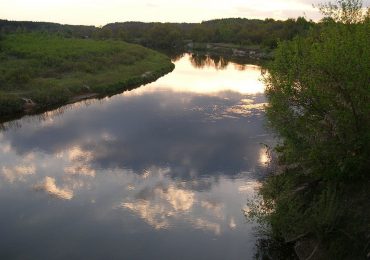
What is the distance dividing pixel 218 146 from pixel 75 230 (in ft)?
53.4

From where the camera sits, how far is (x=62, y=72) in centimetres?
6256

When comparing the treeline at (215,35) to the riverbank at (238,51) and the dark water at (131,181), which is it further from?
the dark water at (131,181)

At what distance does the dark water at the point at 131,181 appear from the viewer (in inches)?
827

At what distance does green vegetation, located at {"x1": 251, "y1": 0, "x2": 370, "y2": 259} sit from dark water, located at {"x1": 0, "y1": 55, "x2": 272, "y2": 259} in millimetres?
3078

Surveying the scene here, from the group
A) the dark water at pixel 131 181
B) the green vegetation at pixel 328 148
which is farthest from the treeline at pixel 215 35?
the green vegetation at pixel 328 148

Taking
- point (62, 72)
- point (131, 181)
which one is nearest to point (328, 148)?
point (131, 181)

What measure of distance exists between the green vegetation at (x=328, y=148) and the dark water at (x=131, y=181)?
3.08 m

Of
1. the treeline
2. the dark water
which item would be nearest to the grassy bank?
the dark water

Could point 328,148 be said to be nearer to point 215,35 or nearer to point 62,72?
point 62,72

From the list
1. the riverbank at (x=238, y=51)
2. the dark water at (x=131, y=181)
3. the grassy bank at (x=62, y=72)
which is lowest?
the riverbank at (x=238, y=51)

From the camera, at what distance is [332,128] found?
64.0 ft

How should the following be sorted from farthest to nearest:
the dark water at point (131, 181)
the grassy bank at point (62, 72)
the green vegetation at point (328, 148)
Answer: the grassy bank at point (62, 72) → the dark water at point (131, 181) → the green vegetation at point (328, 148)

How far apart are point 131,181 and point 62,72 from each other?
3913 centimetres

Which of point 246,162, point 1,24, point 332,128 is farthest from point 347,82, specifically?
point 1,24
